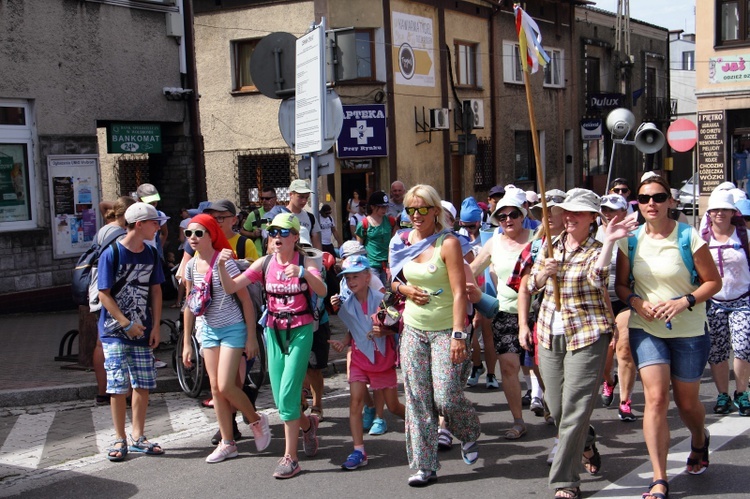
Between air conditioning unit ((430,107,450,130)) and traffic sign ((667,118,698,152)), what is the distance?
8.71m

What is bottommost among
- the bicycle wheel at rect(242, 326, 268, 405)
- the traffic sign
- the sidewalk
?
the sidewalk

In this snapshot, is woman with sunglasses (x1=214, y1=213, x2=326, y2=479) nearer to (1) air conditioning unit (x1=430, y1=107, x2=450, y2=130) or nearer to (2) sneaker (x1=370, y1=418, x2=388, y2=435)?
(2) sneaker (x1=370, y1=418, x2=388, y2=435)

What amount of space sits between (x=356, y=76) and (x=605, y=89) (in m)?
16.1

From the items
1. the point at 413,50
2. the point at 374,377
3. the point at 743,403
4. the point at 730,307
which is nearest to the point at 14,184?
the point at 374,377

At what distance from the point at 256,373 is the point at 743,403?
408 centimetres

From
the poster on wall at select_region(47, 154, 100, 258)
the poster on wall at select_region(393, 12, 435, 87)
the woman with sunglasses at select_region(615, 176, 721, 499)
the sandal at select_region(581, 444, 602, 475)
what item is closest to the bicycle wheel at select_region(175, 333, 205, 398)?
the sandal at select_region(581, 444, 602, 475)

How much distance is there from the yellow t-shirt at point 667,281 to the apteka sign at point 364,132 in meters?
16.7

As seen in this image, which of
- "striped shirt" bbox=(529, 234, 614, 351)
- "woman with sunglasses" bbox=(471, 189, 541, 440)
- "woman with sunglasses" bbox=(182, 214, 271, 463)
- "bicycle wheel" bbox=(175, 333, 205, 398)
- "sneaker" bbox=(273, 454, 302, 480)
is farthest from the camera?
"bicycle wheel" bbox=(175, 333, 205, 398)

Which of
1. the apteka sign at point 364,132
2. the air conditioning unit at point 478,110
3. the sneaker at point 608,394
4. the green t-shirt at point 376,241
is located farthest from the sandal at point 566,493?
the air conditioning unit at point 478,110

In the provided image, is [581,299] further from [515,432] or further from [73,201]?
[73,201]

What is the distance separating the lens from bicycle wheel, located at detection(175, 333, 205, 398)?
8234mm

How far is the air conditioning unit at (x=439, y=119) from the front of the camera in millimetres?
24016

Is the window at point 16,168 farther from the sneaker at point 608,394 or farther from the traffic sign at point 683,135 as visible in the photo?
the traffic sign at point 683,135

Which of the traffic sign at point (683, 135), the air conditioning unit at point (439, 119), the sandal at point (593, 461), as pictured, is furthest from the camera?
the air conditioning unit at point (439, 119)
